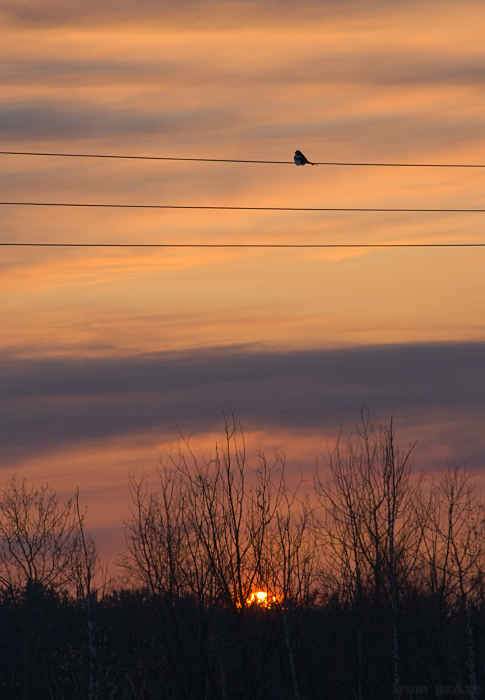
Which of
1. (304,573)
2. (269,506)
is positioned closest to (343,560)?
(304,573)

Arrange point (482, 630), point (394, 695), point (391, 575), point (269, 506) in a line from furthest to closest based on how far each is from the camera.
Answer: point (482, 630) → point (391, 575) → point (394, 695) → point (269, 506)

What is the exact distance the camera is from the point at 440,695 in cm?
1878

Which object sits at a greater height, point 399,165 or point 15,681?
point 399,165

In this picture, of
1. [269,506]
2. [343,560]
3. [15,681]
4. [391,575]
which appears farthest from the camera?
[15,681]

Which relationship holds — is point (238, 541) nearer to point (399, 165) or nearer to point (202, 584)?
point (202, 584)

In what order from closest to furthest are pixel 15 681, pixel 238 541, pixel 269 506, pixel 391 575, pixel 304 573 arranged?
pixel 238 541 < pixel 269 506 < pixel 304 573 < pixel 391 575 < pixel 15 681

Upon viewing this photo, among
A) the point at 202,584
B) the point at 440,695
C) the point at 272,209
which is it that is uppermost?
the point at 272,209

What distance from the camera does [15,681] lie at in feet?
145

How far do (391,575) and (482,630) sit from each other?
20.2 ft

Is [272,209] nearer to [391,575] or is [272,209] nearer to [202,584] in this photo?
[202,584]

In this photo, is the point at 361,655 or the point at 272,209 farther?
the point at 361,655

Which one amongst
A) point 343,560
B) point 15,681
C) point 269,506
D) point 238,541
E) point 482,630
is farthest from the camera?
point 15,681

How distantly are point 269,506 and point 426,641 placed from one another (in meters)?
10.9

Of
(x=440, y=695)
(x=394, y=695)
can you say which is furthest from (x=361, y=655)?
(x=440, y=695)
